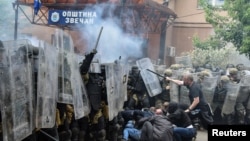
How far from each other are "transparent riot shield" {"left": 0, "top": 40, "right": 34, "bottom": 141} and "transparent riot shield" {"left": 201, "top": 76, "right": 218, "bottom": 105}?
17.5ft

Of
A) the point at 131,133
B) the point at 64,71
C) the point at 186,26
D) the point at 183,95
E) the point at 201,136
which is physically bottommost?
the point at 201,136

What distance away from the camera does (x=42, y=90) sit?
423 cm

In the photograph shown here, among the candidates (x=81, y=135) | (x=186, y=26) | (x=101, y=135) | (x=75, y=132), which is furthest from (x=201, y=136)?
(x=186, y=26)

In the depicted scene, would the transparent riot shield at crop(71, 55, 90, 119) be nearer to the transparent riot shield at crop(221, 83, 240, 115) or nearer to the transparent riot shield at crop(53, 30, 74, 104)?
the transparent riot shield at crop(53, 30, 74, 104)

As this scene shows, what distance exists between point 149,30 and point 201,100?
6.99 m

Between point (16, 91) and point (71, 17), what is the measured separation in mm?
9266

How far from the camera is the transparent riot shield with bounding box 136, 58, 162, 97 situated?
860cm

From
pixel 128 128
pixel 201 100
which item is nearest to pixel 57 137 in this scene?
pixel 128 128

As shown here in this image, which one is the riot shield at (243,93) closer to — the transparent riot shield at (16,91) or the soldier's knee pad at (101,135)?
the soldier's knee pad at (101,135)

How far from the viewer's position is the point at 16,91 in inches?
149

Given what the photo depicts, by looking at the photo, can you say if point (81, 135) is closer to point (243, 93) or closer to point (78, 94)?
point (78, 94)

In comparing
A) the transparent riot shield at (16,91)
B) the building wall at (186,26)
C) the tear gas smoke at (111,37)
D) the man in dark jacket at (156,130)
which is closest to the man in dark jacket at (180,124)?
the man in dark jacket at (156,130)

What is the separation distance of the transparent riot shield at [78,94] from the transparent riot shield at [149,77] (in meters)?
3.18

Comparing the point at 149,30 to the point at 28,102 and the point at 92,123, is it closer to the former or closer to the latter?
the point at 92,123
